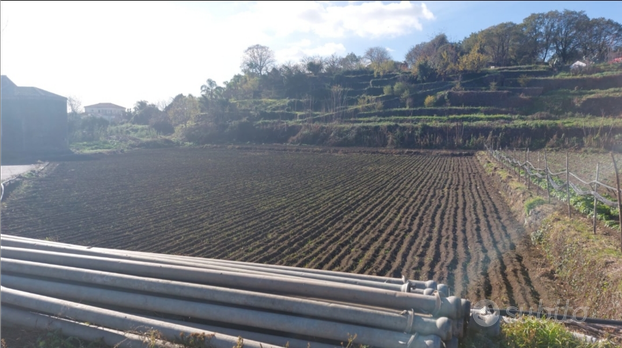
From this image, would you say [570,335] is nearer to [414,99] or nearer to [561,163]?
[561,163]

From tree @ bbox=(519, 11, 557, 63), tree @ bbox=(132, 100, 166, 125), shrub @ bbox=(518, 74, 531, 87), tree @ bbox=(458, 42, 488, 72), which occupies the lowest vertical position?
tree @ bbox=(132, 100, 166, 125)

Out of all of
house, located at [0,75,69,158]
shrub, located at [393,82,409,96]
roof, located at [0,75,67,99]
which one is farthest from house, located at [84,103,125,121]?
shrub, located at [393,82,409,96]

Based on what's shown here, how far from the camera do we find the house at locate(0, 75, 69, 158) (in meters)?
32.1

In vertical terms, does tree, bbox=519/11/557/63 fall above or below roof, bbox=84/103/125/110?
above

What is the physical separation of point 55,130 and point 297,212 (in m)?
32.7

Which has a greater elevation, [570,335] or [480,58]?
[480,58]

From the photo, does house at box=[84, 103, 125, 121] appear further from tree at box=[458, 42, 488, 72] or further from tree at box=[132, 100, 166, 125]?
tree at box=[458, 42, 488, 72]

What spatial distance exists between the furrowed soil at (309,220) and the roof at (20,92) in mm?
15808

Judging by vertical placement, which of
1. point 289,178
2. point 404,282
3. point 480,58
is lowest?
point 289,178

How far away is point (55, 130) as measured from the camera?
35750 mm

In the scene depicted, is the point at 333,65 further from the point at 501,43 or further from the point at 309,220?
the point at 309,220

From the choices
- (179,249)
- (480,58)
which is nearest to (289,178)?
(179,249)

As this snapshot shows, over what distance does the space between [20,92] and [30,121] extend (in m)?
2.59

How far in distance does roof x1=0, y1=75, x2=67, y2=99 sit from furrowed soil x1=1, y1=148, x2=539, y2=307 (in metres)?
15.8
